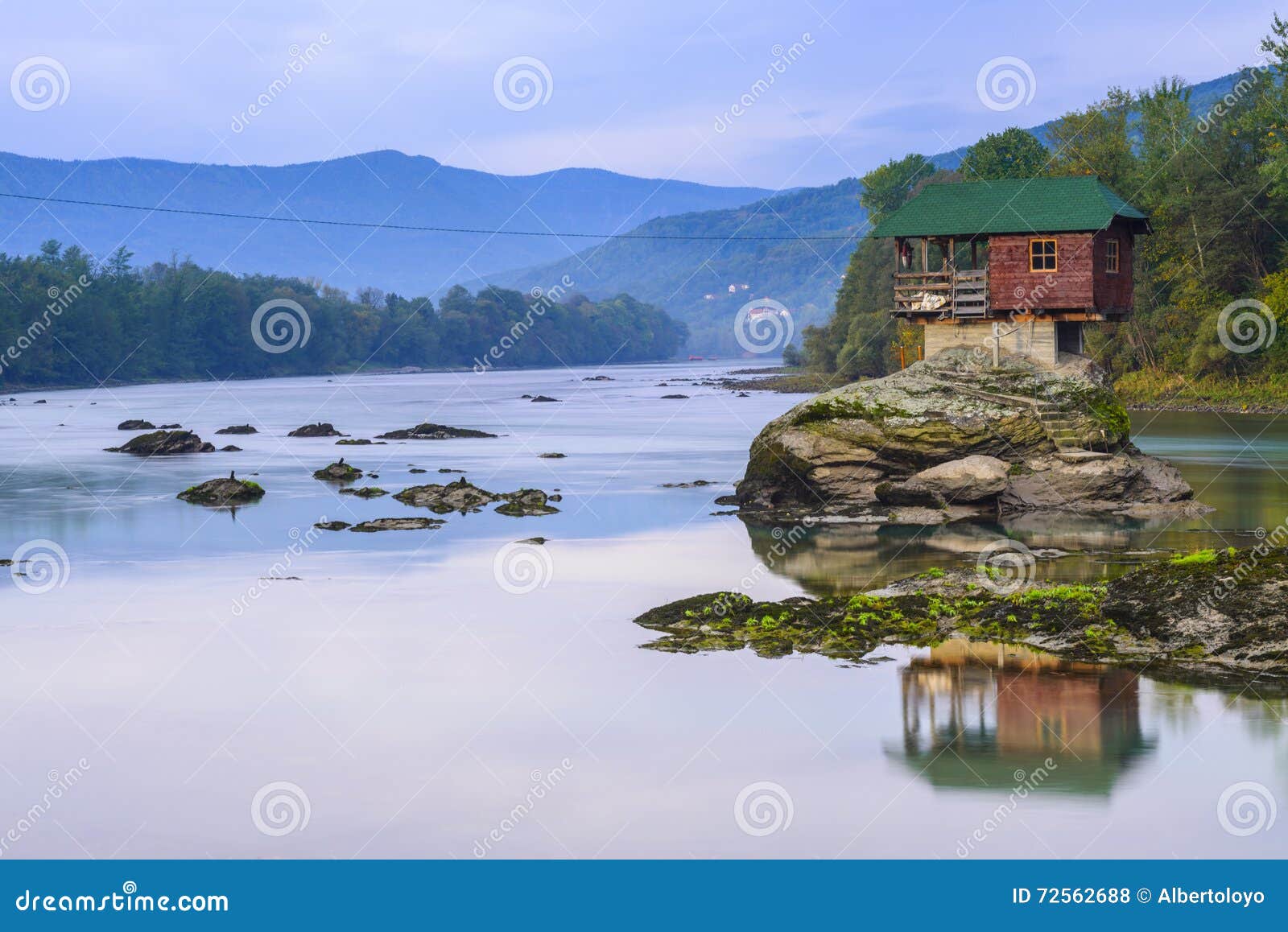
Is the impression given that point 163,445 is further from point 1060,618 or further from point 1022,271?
point 1060,618

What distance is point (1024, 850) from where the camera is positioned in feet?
48.0

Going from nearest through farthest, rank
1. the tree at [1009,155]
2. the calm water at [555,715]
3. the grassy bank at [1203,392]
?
the calm water at [555,715]
the grassy bank at [1203,392]
the tree at [1009,155]

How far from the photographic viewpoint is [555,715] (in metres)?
20.1

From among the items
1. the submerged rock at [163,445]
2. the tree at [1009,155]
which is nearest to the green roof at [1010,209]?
the submerged rock at [163,445]

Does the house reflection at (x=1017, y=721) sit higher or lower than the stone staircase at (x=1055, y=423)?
lower

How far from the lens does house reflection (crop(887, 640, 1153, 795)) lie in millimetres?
16828

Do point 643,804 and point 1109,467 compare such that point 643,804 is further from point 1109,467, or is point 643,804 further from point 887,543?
point 1109,467

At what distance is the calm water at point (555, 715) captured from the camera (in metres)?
15.5

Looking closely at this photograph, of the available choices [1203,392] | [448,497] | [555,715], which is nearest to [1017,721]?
[555,715]

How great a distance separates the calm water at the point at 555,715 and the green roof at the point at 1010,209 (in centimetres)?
1069

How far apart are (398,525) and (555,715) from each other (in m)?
20.3

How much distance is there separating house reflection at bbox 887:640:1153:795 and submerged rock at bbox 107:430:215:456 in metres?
52.4

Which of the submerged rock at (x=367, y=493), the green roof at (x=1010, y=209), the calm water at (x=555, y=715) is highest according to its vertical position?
the green roof at (x=1010, y=209)

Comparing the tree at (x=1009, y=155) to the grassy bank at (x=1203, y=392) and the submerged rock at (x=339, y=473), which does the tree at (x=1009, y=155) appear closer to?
the grassy bank at (x=1203, y=392)
